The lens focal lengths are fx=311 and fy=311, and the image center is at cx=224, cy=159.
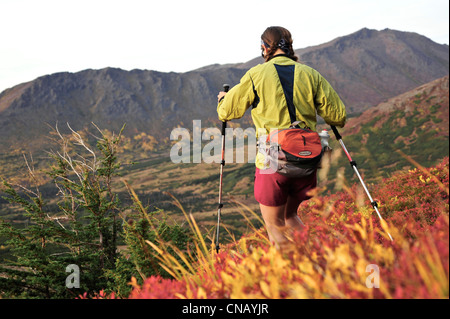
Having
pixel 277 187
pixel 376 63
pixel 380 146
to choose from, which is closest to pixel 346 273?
pixel 277 187

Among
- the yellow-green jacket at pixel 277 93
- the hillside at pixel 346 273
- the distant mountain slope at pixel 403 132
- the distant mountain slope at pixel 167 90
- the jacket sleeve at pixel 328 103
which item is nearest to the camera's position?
the hillside at pixel 346 273

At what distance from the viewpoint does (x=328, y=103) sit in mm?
3152

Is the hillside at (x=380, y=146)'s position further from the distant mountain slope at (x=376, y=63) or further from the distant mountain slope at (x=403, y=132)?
the distant mountain slope at (x=376, y=63)

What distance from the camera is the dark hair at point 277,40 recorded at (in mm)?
3111

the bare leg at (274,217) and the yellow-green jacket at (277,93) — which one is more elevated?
the yellow-green jacket at (277,93)

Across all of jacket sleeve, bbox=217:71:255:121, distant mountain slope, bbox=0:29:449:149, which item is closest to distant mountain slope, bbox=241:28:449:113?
distant mountain slope, bbox=0:29:449:149

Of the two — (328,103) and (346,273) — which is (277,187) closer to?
(328,103)

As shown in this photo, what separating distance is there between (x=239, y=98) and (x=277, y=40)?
0.72 m

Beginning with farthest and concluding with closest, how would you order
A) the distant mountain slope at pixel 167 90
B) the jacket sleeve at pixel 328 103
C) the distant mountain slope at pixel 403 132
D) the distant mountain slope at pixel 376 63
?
the distant mountain slope at pixel 376 63 < the distant mountain slope at pixel 167 90 < the distant mountain slope at pixel 403 132 < the jacket sleeve at pixel 328 103

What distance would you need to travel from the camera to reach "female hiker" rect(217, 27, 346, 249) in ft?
9.53

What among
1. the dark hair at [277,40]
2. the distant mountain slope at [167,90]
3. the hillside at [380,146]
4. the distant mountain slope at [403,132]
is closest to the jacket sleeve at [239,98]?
the dark hair at [277,40]

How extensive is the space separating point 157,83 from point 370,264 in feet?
496

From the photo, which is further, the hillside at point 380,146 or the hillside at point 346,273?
the hillside at point 380,146
